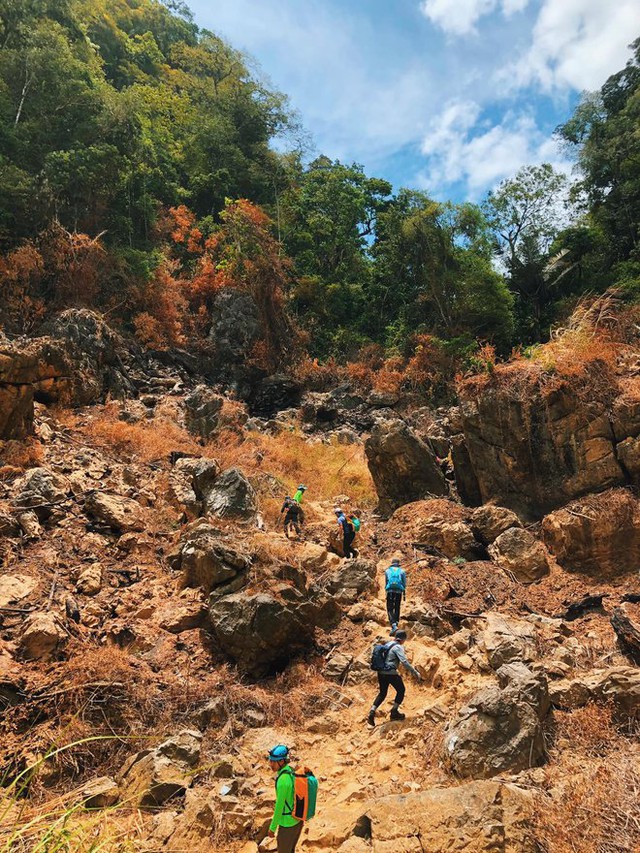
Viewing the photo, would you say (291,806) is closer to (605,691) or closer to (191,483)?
(605,691)

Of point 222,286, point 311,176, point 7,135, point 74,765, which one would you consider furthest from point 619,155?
point 74,765

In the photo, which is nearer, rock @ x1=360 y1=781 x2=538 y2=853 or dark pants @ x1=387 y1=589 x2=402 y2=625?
rock @ x1=360 y1=781 x2=538 y2=853

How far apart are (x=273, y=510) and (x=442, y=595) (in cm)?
459

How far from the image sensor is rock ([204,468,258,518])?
31.9ft

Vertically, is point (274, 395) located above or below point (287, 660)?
above

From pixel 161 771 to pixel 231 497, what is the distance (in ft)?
19.4

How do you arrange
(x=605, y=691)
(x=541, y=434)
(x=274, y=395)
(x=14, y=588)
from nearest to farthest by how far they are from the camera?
(x=605, y=691)
(x=14, y=588)
(x=541, y=434)
(x=274, y=395)

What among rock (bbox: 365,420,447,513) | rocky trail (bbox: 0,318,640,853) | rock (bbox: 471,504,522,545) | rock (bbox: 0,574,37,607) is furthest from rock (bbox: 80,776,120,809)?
rock (bbox: 365,420,447,513)

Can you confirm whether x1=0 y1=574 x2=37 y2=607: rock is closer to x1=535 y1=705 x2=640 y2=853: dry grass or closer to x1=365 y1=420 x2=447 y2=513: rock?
x1=535 y1=705 x2=640 y2=853: dry grass

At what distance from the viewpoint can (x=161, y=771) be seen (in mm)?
4277

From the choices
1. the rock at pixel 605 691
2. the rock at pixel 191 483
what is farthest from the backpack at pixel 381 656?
the rock at pixel 191 483

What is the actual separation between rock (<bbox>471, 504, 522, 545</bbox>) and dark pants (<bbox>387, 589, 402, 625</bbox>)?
3.25 m

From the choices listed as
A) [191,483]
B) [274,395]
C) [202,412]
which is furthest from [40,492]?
[274,395]

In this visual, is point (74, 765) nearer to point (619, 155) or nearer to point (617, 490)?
point (617, 490)
